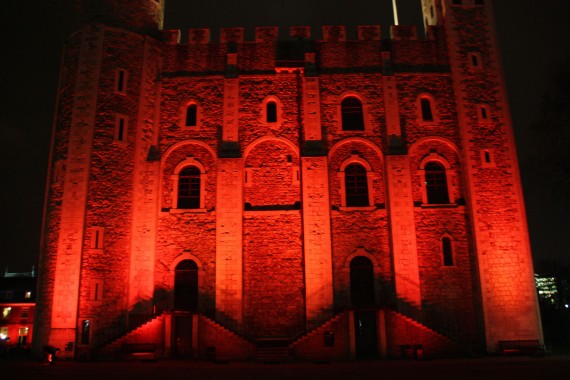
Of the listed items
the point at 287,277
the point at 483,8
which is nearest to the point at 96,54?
the point at 287,277

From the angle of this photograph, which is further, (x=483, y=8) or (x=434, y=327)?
(x=483, y=8)

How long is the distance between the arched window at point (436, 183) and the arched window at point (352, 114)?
156 inches

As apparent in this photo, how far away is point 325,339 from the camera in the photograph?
20.2 metres

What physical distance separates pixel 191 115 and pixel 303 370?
47.1ft

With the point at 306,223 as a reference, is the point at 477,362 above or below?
below

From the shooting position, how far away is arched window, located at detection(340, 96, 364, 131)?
981 inches

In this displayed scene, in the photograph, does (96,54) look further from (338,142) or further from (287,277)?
(287,277)

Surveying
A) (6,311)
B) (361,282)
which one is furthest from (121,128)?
(6,311)

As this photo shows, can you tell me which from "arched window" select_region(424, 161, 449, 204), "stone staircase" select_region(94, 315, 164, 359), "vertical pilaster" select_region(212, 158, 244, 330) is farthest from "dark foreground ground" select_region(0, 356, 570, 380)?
"arched window" select_region(424, 161, 449, 204)

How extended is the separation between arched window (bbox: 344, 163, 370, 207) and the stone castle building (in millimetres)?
72

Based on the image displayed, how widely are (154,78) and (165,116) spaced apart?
7.10 ft

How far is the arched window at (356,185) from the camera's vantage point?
2394 centimetres

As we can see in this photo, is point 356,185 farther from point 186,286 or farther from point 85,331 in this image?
point 85,331

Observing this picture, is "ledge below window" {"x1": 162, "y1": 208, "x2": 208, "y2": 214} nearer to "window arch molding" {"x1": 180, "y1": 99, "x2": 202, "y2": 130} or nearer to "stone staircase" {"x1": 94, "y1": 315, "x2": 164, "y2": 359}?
"window arch molding" {"x1": 180, "y1": 99, "x2": 202, "y2": 130}
